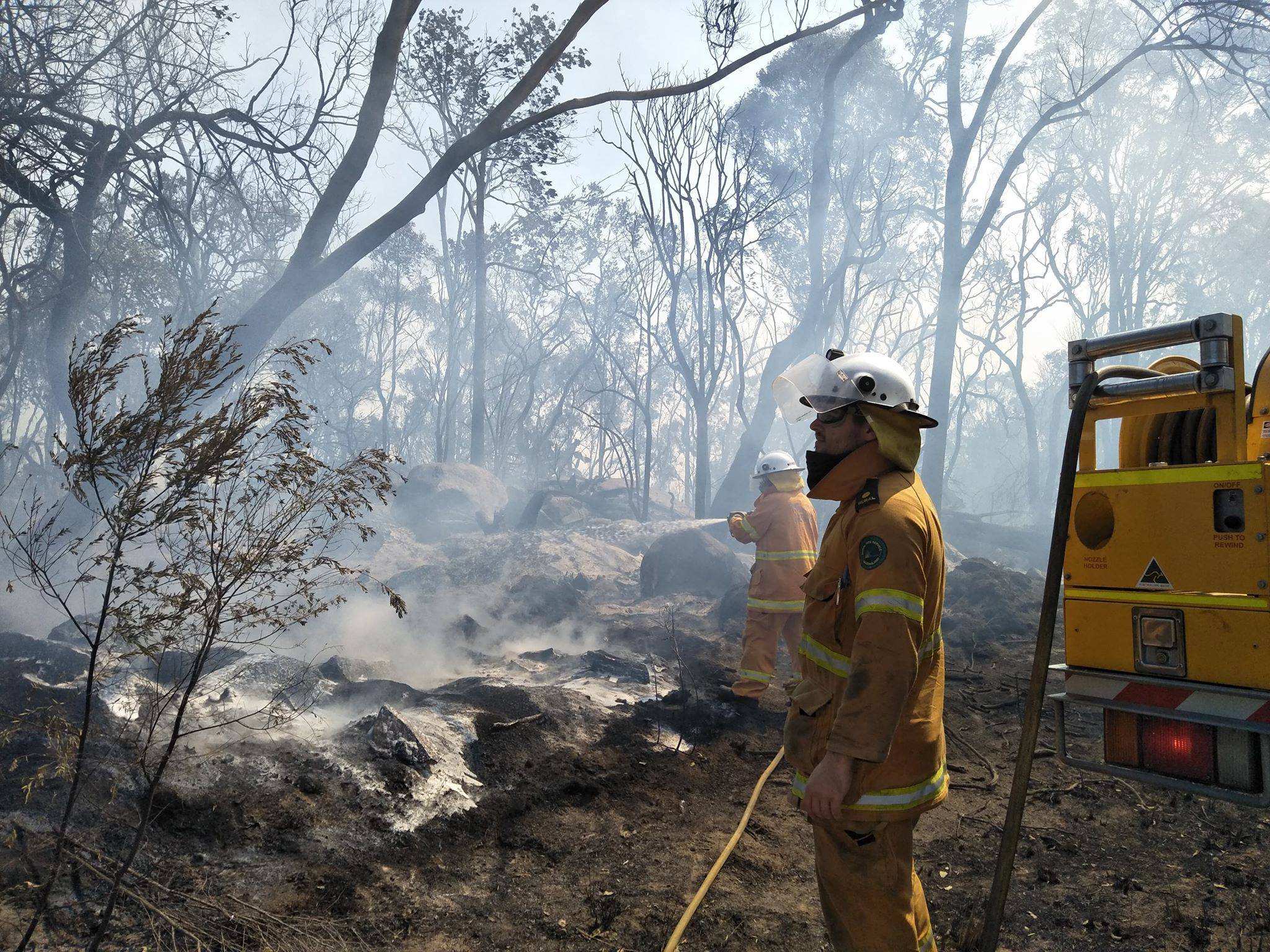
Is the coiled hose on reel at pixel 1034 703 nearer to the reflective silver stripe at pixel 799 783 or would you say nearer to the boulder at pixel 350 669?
the reflective silver stripe at pixel 799 783

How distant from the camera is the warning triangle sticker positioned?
7.43 ft

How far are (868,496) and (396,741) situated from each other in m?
3.27

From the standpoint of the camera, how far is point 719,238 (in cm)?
1816

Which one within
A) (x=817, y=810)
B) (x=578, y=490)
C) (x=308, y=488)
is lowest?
(x=817, y=810)

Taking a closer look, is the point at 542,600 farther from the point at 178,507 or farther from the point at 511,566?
the point at 178,507

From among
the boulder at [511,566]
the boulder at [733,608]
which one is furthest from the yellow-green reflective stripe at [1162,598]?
the boulder at [511,566]

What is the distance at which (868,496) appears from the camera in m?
2.20

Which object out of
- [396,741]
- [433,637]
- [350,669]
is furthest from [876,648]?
[433,637]

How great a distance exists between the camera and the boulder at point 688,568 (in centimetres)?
1368

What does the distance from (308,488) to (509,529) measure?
17384 mm

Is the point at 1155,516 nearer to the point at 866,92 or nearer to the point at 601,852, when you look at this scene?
the point at 601,852

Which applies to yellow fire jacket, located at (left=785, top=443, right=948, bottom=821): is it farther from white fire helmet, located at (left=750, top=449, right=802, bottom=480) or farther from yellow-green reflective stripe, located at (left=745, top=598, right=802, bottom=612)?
white fire helmet, located at (left=750, top=449, right=802, bottom=480)

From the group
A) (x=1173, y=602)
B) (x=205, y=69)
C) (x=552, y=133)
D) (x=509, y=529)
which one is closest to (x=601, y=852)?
(x=1173, y=602)

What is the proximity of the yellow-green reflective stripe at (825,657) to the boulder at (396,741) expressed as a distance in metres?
2.76
